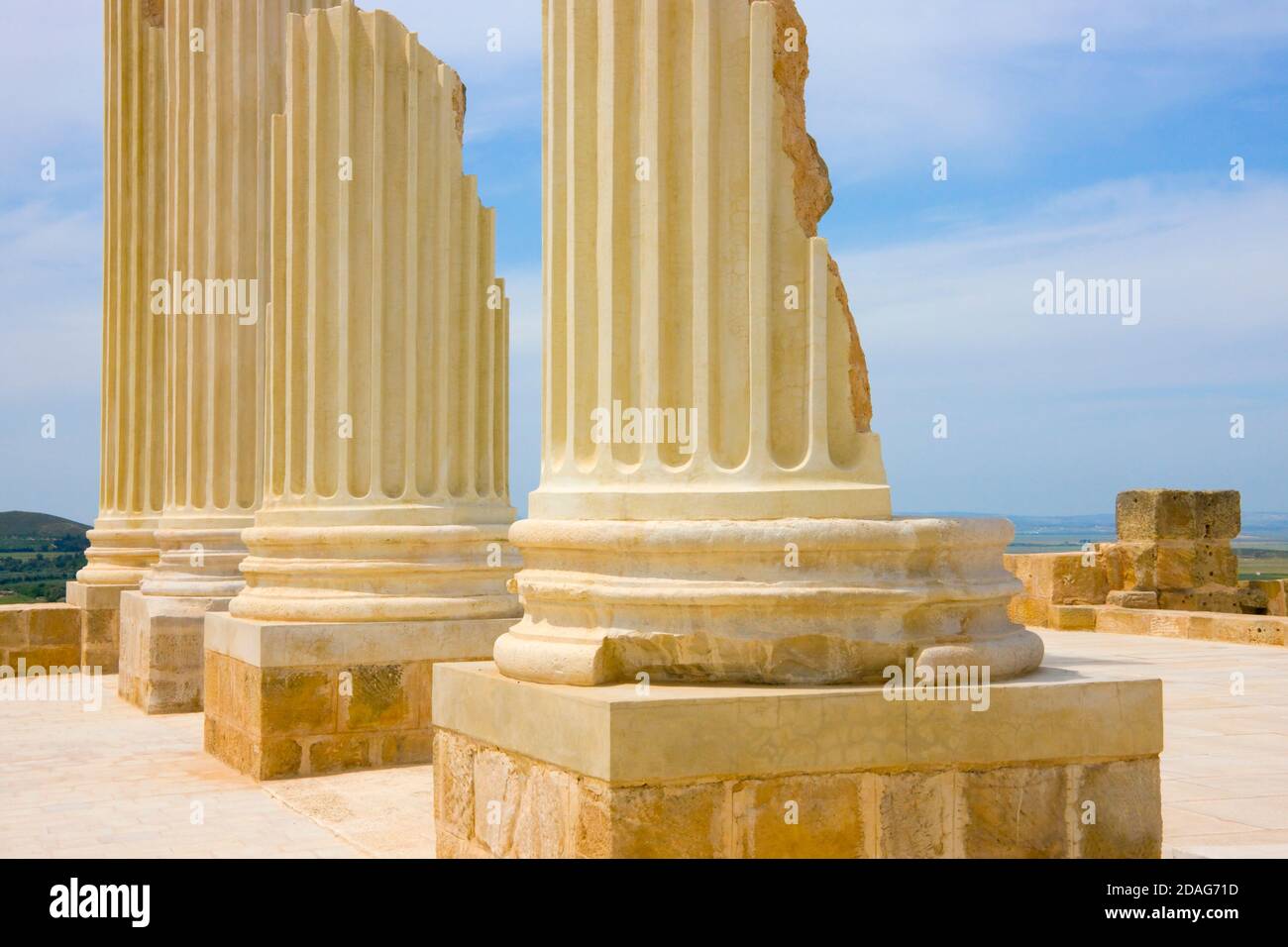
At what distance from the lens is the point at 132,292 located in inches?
557

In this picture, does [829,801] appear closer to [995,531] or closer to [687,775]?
[687,775]

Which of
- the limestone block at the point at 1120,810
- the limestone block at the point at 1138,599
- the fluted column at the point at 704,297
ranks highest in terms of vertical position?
the fluted column at the point at 704,297

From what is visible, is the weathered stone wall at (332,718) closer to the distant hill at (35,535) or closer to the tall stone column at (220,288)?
the tall stone column at (220,288)

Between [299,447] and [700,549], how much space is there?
5.21 m

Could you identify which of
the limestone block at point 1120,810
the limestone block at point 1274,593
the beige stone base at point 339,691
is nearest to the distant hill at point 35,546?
the beige stone base at point 339,691

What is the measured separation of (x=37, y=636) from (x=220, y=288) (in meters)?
4.57

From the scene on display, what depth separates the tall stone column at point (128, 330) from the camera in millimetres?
13703

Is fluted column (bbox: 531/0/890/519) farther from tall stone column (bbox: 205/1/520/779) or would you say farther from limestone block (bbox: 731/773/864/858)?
tall stone column (bbox: 205/1/520/779)

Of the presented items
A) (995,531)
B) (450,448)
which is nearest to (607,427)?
(995,531)

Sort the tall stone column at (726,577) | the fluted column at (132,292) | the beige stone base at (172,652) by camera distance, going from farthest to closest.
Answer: the fluted column at (132,292) → the beige stone base at (172,652) → the tall stone column at (726,577)

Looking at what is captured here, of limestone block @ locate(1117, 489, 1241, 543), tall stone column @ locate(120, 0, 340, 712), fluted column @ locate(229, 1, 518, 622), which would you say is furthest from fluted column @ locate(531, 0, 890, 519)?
limestone block @ locate(1117, 489, 1241, 543)

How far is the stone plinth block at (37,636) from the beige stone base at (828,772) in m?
10.7

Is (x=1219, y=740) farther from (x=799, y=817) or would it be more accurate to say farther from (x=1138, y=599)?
(x=1138, y=599)

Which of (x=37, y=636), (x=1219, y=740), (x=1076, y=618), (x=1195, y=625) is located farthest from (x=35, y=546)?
(x=1219, y=740)
